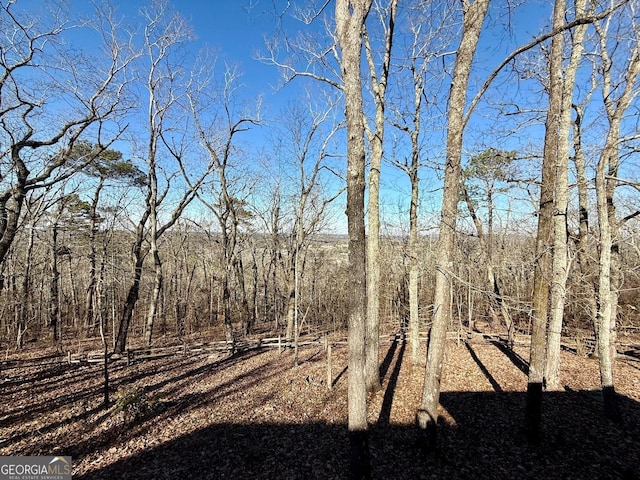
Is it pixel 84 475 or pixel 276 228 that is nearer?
pixel 84 475

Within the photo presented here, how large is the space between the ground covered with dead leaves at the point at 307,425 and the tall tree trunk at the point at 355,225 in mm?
1272

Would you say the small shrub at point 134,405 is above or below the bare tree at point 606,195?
below

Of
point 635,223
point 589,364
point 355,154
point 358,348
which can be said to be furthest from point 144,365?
point 635,223

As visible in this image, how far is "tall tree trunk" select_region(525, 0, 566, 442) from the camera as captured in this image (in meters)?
4.82

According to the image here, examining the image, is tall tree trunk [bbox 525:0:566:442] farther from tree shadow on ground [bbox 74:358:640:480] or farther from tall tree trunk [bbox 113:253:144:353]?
Answer: tall tree trunk [bbox 113:253:144:353]

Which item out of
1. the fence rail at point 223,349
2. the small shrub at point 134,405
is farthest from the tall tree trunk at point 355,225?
the fence rail at point 223,349

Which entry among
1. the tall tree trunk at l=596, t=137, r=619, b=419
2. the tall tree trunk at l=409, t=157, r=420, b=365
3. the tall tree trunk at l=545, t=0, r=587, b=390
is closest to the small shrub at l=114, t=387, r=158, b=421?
the tall tree trunk at l=409, t=157, r=420, b=365

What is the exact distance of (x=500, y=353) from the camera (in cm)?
992

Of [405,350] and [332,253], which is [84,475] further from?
[332,253]

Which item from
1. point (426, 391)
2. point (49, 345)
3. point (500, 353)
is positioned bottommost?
point (49, 345)

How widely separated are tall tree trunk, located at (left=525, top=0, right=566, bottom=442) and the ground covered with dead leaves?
89 cm

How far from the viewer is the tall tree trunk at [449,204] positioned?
4.29 meters

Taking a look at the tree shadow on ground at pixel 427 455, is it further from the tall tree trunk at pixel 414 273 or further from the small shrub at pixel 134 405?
the tall tree trunk at pixel 414 273

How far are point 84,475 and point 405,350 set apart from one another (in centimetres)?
940
